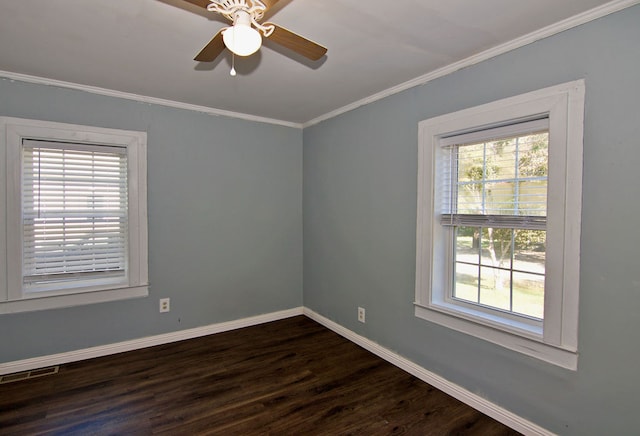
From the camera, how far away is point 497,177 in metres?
2.18

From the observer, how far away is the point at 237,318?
3.54 metres

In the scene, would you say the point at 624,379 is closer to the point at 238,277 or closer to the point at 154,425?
the point at 154,425

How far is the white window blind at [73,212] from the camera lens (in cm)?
262

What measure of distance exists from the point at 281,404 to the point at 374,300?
3.87ft

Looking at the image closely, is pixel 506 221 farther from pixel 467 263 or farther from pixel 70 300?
pixel 70 300

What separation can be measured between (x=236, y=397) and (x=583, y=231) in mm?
2336

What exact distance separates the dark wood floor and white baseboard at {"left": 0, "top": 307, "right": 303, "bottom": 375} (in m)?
0.08

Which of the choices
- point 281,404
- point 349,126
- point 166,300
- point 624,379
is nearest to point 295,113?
point 349,126

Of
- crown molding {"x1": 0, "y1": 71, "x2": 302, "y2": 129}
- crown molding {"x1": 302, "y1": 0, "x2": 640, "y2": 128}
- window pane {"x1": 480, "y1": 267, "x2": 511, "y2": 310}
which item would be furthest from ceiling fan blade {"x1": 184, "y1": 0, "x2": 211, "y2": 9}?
window pane {"x1": 480, "y1": 267, "x2": 511, "y2": 310}

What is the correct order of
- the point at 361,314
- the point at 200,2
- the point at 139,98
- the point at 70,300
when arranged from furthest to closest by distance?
the point at 361,314 → the point at 139,98 → the point at 70,300 → the point at 200,2

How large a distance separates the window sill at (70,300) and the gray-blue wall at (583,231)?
1.96 m

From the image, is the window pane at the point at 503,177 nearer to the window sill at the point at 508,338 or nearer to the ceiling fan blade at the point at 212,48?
the window sill at the point at 508,338

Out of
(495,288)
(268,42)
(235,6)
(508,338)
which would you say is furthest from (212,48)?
(508,338)

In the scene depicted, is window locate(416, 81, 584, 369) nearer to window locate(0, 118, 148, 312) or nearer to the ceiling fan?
the ceiling fan
